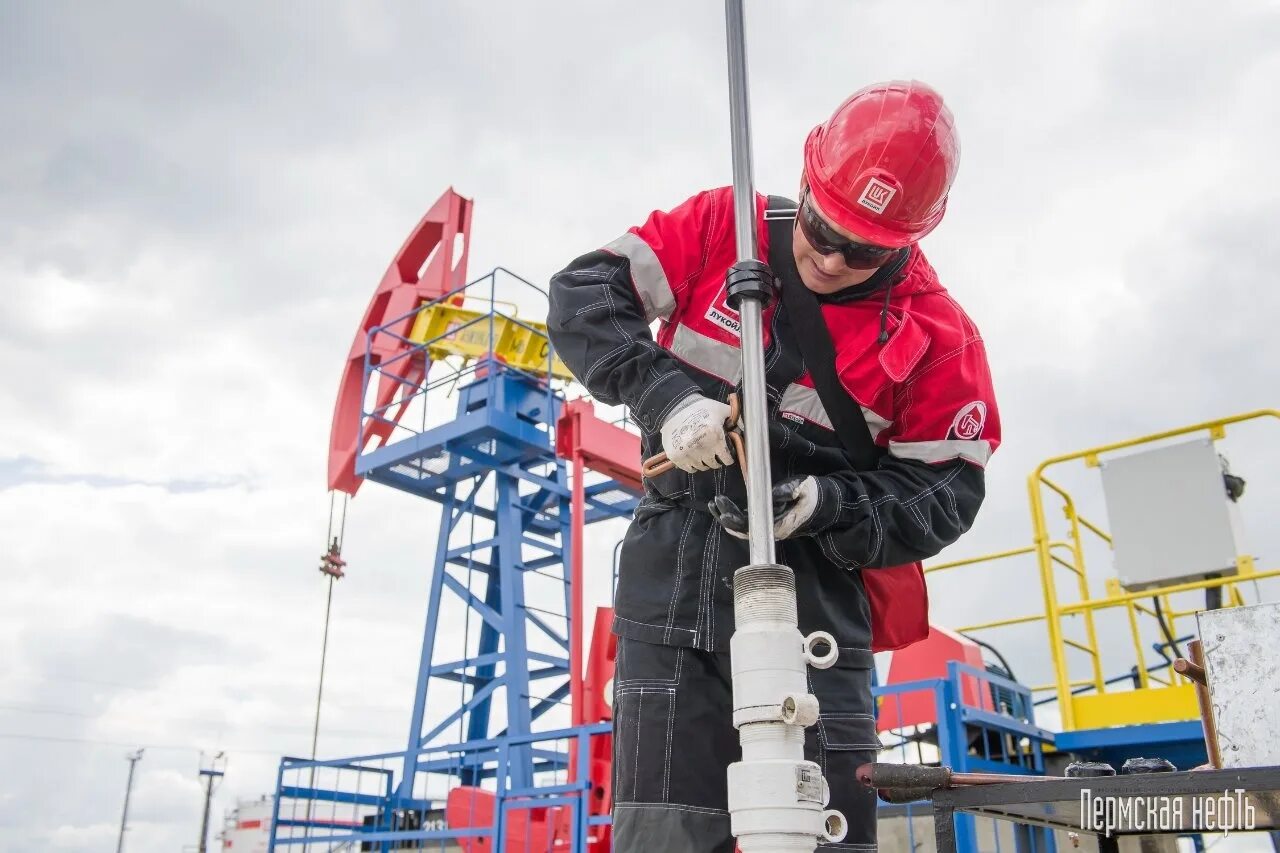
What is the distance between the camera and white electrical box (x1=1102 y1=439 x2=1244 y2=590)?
615cm

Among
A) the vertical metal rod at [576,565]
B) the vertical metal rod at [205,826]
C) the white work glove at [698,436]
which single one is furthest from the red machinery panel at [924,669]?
the vertical metal rod at [205,826]

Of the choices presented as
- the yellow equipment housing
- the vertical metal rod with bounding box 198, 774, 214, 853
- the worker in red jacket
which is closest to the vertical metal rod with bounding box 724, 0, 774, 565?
the worker in red jacket

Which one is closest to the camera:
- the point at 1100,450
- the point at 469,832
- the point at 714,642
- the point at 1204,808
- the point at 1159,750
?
the point at 1204,808

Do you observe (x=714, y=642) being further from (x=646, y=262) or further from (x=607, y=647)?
(x=607, y=647)

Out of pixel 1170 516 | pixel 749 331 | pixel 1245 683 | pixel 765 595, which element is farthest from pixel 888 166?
pixel 1170 516

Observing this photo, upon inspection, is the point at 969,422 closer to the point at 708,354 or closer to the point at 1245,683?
the point at 708,354

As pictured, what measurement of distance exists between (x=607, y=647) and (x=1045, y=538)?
3.18m

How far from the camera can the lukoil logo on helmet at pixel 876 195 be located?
242cm

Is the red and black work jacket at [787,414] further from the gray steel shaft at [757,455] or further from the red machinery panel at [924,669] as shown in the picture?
the red machinery panel at [924,669]

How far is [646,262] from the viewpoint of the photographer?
2.63 m

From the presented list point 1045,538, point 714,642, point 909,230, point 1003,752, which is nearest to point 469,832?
point 1003,752

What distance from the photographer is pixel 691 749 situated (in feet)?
7.65

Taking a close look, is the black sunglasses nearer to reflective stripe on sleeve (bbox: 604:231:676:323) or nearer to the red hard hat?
the red hard hat

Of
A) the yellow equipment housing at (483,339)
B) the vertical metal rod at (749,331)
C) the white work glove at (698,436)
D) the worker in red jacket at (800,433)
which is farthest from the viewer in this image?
the yellow equipment housing at (483,339)
